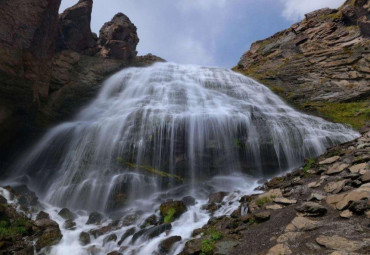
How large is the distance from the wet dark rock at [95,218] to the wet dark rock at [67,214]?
2.73ft

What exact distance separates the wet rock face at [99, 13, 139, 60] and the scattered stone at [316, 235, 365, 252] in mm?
29234

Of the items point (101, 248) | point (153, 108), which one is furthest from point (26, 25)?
point (101, 248)

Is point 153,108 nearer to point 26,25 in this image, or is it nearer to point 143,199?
point 143,199

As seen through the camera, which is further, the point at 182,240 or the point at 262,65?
the point at 262,65

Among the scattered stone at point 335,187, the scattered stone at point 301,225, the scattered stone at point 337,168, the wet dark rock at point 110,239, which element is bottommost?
the wet dark rock at point 110,239

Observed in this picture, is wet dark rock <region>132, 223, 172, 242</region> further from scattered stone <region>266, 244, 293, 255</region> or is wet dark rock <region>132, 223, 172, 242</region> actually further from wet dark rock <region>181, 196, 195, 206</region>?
scattered stone <region>266, 244, 293, 255</region>

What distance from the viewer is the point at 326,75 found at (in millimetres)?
25109

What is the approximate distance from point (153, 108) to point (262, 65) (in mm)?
20046

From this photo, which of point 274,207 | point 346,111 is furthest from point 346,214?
point 346,111

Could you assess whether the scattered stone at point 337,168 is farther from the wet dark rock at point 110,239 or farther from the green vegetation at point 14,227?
the green vegetation at point 14,227

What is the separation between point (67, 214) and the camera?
37.3 ft

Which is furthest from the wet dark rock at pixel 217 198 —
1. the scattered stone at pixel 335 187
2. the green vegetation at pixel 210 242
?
the scattered stone at pixel 335 187

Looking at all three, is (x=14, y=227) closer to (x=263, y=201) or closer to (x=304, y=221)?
(x=263, y=201)

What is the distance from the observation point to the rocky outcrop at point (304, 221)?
5.10 m
